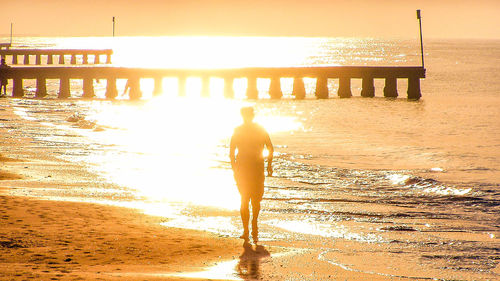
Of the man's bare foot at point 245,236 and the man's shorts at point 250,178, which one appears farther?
the man's bare foot at point 245,236

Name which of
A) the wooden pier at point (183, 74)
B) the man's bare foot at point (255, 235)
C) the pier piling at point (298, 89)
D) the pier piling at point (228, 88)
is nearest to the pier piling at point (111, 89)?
the wooden pier at point (183, 74)

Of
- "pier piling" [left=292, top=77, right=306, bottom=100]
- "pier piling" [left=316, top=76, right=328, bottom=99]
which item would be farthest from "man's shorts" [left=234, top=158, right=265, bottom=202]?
"pier piling" [left=292, top=77, right=306, bottom=100]

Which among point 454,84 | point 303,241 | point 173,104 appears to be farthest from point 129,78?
point 454,84

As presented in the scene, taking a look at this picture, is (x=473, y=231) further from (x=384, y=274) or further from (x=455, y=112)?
(x=455, y=112)

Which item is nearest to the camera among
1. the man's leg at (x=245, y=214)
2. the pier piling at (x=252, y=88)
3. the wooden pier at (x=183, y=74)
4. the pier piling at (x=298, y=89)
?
the man's leg at (x=245, y=214)

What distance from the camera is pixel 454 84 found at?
65750 mm

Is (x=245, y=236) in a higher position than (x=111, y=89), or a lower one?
higher

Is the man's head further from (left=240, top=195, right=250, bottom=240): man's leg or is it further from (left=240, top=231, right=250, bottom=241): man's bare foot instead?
(left=240, top=231, right=250, bottom=241): man's bare foot

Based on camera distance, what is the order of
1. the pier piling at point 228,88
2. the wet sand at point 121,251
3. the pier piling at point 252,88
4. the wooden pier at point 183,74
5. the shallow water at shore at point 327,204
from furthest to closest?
the pier piling at point 252,88 → the pier piling at point 228,88 → the wooden pier at point 183,74 → the shallow water at shore at point 327,204 → the wet sand at point 121,251

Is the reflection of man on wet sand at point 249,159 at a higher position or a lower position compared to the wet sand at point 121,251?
higher

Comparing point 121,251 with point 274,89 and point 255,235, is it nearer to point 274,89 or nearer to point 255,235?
point 255,235

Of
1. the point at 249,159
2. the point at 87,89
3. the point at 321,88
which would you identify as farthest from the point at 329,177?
the point at 87,89

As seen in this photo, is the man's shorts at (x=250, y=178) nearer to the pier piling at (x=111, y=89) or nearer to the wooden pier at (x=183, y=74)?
the wooden pier at (x=183, y=74)

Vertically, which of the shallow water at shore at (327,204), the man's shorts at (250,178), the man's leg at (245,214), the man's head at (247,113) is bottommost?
the shallow water at shore at (327,204)
